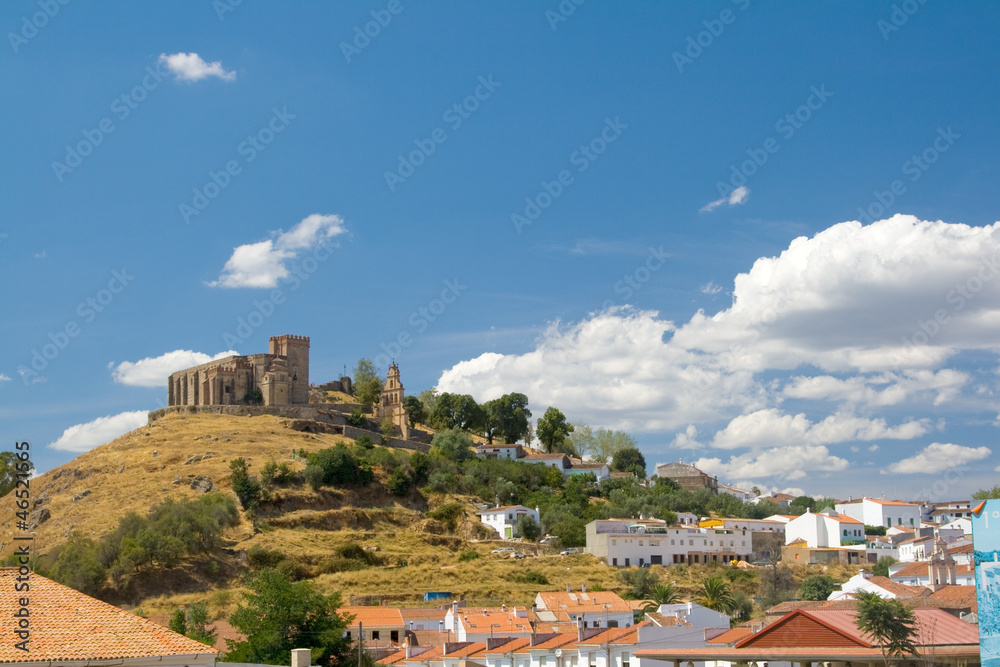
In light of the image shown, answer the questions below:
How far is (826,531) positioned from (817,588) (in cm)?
2027

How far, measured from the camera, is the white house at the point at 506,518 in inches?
2644

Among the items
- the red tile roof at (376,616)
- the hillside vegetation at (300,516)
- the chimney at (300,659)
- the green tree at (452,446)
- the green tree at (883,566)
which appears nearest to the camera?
the chimney at (300,659)

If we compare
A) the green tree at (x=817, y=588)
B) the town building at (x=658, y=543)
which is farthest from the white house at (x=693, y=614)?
the town building at (x=658, y=543)

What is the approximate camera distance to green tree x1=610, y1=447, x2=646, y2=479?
9350 centimetres

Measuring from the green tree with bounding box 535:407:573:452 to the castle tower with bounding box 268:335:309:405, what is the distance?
910 inches

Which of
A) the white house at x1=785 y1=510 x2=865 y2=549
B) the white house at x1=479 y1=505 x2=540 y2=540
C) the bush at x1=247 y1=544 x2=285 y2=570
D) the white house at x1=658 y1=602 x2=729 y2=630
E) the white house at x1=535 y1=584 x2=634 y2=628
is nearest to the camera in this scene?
the white house at x1=658 y1=602 x2=729 y2=630

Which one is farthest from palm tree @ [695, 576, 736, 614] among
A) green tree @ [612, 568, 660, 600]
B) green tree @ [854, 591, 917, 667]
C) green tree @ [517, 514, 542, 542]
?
green tree @ [854, 591, 917, 667]

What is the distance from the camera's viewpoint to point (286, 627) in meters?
33.5

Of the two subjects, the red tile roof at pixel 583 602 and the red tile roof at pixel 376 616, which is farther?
the red tile roof at pixel 583 602

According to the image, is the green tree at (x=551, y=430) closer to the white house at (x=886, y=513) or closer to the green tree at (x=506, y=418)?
the green tree at (x=506, y=418)

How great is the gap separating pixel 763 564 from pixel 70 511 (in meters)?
44.3

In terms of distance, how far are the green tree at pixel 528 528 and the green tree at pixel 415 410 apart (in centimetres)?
2706

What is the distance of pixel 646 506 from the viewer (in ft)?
247

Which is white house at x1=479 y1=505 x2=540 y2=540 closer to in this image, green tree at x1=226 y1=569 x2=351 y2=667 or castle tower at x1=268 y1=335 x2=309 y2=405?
castle tower at x1=268 y1=335 x2=309 y2=405
